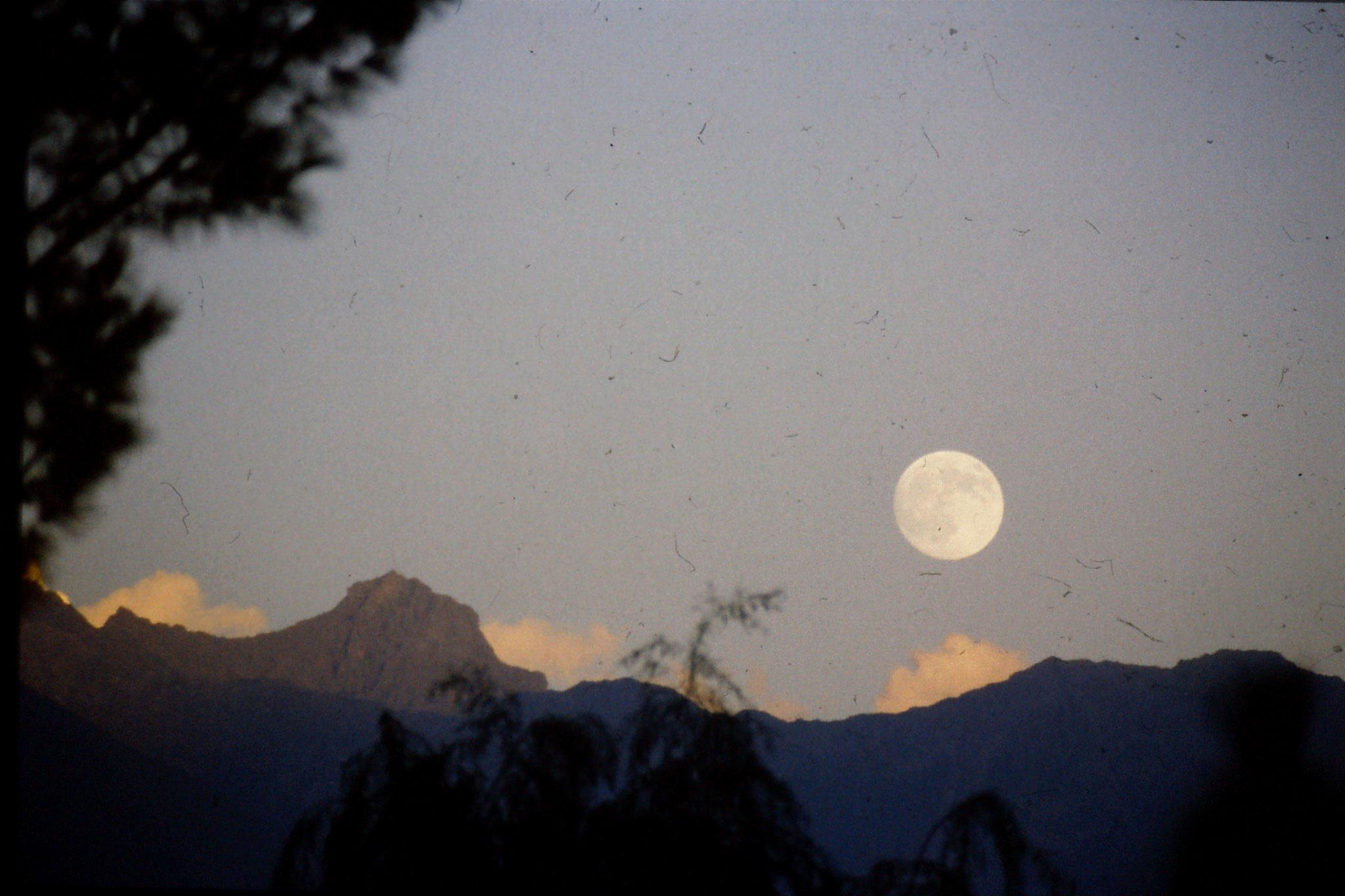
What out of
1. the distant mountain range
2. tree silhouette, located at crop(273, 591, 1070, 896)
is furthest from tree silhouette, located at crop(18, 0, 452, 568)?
the distant mountain range

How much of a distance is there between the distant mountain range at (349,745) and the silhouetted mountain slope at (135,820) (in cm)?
8

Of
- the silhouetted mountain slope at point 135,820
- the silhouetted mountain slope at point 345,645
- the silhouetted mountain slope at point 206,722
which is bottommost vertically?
the silhouetted mountain slope at point 135,820

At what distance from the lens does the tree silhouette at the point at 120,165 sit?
291 centimetres

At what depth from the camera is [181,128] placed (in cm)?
305

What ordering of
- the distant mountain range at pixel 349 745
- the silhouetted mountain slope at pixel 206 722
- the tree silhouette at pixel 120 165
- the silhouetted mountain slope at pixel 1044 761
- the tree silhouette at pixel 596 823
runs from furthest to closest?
the silhouetted mountain slope at pixel 206 722
the silhouetted mountain slope at pixel 1044 761
the distant mountain range at pixel 349 745
the tree silhouette at pixel 596 823
the tree silhouette at pixel 120 165

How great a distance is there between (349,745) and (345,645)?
33.5ft

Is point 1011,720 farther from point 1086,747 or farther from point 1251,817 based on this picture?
point 1251,817

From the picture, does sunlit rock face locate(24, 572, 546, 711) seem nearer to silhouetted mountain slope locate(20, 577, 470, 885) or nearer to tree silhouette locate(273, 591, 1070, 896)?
silhouetted mountain slope locate(20, 577, 470, 885)

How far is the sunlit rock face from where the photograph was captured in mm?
24453

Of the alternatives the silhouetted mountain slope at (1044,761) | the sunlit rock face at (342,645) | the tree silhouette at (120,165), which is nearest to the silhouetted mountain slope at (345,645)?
the sunlit rock face at (342,645)

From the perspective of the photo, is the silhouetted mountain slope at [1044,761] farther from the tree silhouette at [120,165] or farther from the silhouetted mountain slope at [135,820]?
the silhouetted mountain slope at [135,820]

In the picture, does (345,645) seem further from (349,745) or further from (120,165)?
(120,165)

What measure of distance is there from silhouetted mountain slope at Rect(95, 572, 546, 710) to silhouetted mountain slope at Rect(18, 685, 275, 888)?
461 cm

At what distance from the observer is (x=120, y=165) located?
298 cm
